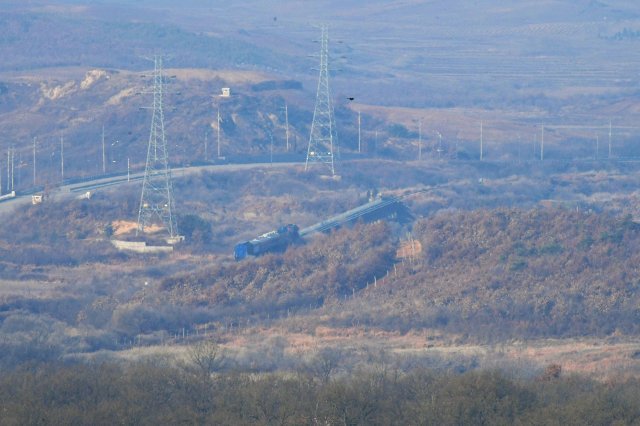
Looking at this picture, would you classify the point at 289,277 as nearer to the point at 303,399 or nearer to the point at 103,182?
the point at 303,399

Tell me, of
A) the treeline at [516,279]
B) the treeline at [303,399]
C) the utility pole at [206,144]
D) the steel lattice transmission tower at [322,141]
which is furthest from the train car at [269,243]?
the utility pole at [206,144]

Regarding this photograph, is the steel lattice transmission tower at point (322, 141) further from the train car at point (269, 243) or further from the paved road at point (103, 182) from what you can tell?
the train car at point (269, 243)

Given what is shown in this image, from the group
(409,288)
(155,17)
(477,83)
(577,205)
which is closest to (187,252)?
(409,288)

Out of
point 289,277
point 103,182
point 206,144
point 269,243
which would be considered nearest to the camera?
point 289,277

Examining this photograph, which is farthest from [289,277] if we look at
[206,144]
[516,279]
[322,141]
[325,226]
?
[322,141]

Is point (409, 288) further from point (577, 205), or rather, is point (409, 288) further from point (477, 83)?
point (477, 83)
